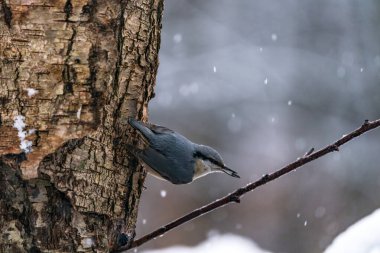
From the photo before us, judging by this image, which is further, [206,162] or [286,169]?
[206,162]

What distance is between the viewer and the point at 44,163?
1720mm

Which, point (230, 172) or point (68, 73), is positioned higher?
point (68, 73)

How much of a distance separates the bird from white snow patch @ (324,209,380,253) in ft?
1.51

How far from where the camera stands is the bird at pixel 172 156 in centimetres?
207

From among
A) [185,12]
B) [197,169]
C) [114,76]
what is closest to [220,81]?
[185,12]

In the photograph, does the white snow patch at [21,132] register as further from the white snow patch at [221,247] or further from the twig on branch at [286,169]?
the white snow patch at [221,247]

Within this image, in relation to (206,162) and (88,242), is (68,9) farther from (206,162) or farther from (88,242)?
(206,162)

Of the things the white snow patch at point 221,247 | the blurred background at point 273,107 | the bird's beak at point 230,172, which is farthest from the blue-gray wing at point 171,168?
the blurred background at point 273,107

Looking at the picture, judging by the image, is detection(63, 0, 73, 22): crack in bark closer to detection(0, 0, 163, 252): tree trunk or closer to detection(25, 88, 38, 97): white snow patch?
detection(0, 0, 163, 252): tree trunk

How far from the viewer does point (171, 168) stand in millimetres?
2340

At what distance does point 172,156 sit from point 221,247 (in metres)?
2.08

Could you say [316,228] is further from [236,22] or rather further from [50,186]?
[50,186]

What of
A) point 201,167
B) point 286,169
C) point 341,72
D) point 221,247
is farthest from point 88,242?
point 341,72

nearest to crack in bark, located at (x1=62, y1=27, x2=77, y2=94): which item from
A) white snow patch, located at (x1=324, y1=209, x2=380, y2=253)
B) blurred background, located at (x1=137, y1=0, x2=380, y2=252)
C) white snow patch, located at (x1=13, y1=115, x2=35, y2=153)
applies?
white snow patch, located at (x1=13, y1=115, x2=35, y2=153)
